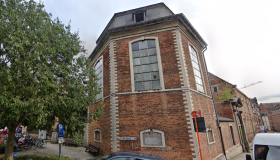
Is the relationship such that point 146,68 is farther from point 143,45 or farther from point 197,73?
point 197,73

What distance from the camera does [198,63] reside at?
1520 cm

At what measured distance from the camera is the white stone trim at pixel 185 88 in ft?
32.0

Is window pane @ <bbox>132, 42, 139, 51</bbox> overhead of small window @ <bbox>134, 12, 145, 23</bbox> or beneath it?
beneath

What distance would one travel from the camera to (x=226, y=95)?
24.5m

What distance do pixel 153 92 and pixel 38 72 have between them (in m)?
7.44

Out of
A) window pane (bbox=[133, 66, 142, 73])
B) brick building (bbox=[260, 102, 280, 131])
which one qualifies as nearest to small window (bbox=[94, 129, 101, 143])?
window pane (bbox=[133, 66, 142, 73])

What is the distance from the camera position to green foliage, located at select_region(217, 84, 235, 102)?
79.5 ft

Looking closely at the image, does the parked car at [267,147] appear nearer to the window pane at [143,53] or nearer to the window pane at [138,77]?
the window pane at [138,77]

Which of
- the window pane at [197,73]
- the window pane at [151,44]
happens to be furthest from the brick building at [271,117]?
the window pane at [151,44]

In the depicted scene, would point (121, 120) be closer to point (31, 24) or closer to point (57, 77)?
point (57, 77)

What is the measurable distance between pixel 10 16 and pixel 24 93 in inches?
139

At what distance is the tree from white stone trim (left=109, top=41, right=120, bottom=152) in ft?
6.38

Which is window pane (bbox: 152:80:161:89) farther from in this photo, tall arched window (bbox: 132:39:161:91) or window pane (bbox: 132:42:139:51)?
window pane (bbox: 132:42:139:51)

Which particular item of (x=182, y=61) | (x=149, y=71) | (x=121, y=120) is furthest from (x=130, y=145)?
(x=182, y=61)
